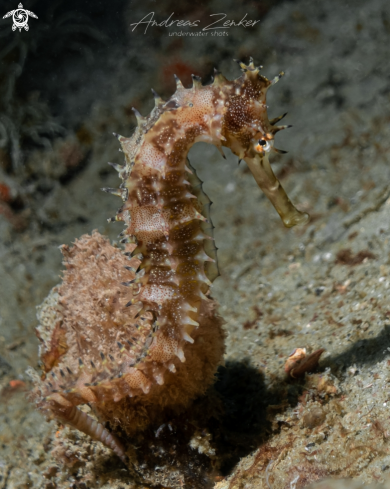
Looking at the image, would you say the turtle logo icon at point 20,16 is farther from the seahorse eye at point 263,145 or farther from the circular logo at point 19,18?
the seahorse eye at point 263,145

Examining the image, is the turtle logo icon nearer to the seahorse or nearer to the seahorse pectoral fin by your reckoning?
the seahorse

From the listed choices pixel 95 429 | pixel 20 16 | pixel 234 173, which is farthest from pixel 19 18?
pixel 95 429

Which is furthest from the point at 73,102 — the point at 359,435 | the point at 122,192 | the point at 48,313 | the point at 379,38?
the point at 359,435

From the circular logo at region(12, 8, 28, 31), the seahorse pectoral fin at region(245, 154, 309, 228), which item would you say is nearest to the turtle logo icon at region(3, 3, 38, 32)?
the circular logo at region(12, 8, 28, 31)

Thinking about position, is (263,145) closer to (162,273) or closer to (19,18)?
(162,273)

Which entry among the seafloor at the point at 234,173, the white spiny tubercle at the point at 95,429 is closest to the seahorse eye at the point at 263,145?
the seafloor at the point at 234,173

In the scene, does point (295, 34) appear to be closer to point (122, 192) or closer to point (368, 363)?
point (122, 192)

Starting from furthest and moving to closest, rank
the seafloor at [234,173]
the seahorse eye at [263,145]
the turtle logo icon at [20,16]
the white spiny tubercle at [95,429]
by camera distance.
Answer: the turtle logo icon at [20,16] < the seafloor at [234,173] < the white spiny tubercle at [95,429] < the seahorse eye at [263,145]
